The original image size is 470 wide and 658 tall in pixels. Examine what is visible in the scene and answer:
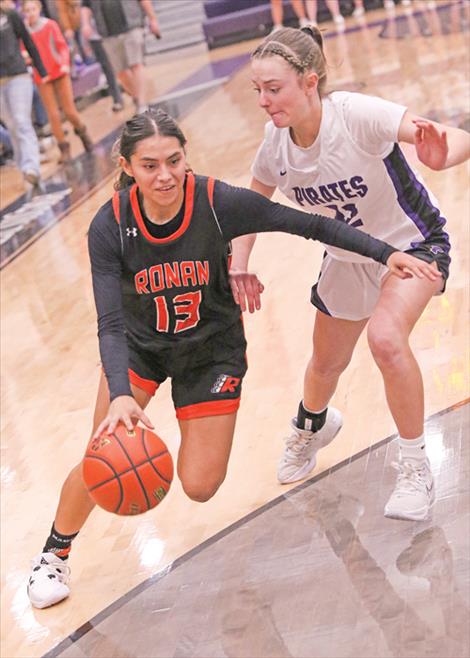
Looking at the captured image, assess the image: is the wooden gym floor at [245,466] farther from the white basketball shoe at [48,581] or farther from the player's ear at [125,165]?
the player's ear at [125,165]

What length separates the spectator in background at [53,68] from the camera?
11.5m

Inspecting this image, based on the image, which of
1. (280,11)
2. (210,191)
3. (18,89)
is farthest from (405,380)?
(280,11)

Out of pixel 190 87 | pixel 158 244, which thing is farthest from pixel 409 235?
pixel 190 87

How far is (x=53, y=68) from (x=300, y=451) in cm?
820

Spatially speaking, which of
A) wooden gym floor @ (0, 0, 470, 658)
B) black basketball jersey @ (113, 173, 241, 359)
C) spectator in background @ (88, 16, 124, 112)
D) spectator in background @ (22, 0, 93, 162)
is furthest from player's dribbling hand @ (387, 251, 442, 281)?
spectator in background @ (88, 16, 124, 112)

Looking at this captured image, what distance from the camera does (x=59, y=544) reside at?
396 centimetres

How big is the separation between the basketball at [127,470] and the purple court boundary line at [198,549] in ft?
2.02

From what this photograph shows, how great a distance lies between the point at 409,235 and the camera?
381 centimetres

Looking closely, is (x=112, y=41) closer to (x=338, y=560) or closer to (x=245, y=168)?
(x=245, y=168)

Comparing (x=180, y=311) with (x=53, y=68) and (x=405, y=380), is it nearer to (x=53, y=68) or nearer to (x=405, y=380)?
(x=405, y=380)

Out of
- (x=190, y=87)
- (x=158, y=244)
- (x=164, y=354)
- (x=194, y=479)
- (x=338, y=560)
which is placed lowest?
(x=190, y=87)

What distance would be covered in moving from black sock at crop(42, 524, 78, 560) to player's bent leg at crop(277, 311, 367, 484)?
0.95 m

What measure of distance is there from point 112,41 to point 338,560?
32.4 feet

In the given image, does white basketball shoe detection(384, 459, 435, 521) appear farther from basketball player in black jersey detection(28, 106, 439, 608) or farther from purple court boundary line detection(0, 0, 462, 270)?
purple court boundary line detection(0, 0, 462, 270)
